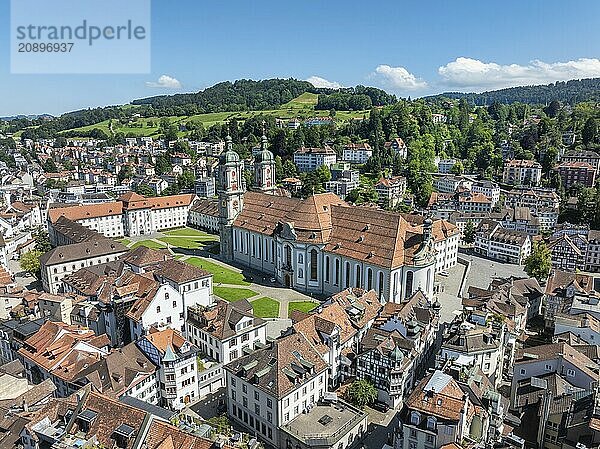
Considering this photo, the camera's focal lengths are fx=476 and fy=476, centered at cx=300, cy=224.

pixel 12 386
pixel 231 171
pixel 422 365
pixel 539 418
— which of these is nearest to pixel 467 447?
pixel 539 418

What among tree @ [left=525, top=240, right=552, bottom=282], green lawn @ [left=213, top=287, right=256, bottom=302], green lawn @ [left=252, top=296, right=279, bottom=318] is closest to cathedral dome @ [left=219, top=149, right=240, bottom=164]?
green lawn @ [left=213, top=287, right=256, bottom=302]

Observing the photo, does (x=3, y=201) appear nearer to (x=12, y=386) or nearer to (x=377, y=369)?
(x=12, y=386)

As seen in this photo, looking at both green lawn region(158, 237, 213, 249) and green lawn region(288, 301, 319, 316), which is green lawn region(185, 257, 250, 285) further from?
green lawn region(288, 301, 319, 316)

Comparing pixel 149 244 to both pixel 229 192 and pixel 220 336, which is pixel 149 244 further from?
pixel 220 336

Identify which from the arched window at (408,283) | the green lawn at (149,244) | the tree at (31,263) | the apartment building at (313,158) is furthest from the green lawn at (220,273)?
the apartment building at (313,158)

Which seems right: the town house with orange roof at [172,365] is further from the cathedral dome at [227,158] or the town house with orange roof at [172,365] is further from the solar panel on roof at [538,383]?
the cathedral dome at [227,158]

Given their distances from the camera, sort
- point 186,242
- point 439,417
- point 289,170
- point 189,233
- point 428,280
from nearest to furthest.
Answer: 1. point 439,417
2. point 428,280
3. point 186,242
4. point 189,233
5. point 289,170

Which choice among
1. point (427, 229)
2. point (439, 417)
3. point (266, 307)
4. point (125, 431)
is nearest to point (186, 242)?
point (266, 307)
